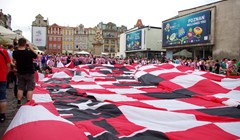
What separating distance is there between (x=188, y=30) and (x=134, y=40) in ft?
47.8

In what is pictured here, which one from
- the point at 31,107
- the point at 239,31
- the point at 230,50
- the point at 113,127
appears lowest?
the point at 113,127

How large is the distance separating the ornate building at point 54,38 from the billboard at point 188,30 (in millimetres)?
47521

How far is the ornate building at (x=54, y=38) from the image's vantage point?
222 ft

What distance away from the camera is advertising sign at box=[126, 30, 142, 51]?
3475cm

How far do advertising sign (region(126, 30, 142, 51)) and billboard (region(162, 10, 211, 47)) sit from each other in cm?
749

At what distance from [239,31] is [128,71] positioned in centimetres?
1323

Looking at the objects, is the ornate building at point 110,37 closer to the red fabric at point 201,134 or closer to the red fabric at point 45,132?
the red fabric at point 201,134

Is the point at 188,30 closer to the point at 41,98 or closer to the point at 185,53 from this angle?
the point at 185,53

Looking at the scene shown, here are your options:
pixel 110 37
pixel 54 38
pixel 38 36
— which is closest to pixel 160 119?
pixel 38 36

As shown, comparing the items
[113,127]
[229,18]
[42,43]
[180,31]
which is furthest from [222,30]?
[42,43]

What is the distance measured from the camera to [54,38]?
6806 cm

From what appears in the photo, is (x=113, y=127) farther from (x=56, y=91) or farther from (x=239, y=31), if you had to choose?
(x=239, y=31)

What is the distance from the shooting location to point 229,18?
18.7 metres

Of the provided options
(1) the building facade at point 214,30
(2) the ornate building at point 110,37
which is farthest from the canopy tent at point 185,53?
(2) the ornate building at point 110,37
